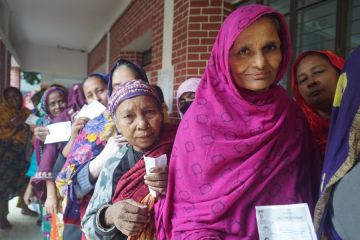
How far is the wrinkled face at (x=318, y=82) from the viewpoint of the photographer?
4.87ft

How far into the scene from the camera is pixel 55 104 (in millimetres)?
2900

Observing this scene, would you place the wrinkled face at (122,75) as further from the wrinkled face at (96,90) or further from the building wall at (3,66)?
the building wall at (3,66)

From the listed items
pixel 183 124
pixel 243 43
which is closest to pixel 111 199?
pixel 183 124

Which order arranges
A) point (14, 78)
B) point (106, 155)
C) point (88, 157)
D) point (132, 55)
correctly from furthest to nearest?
point (14, 78), point (132, 55), point (88, 157), point (106, 155)

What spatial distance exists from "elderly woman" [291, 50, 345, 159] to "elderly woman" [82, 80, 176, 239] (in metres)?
0.68

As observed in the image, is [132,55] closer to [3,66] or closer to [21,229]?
[21,229]

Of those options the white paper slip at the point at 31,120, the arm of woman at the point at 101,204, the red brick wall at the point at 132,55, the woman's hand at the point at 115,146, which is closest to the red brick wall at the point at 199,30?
the white paper slip at the point at 31,120

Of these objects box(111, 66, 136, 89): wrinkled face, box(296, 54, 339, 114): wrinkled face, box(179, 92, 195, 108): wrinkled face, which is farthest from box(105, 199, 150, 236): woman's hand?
box(179, 92, 195, 108): wrinkled face

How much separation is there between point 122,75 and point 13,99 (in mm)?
3514

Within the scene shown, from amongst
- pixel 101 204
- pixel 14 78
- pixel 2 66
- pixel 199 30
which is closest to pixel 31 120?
pixel 199 30

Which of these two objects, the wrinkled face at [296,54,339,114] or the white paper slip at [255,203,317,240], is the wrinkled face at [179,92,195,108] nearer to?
the wrinkled face at [296,54,339,114]

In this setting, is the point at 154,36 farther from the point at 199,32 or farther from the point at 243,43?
the point at 243,43

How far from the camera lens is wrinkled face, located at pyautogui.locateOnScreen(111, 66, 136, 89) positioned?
181 cm

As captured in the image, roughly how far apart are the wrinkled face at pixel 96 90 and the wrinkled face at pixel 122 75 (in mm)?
421
